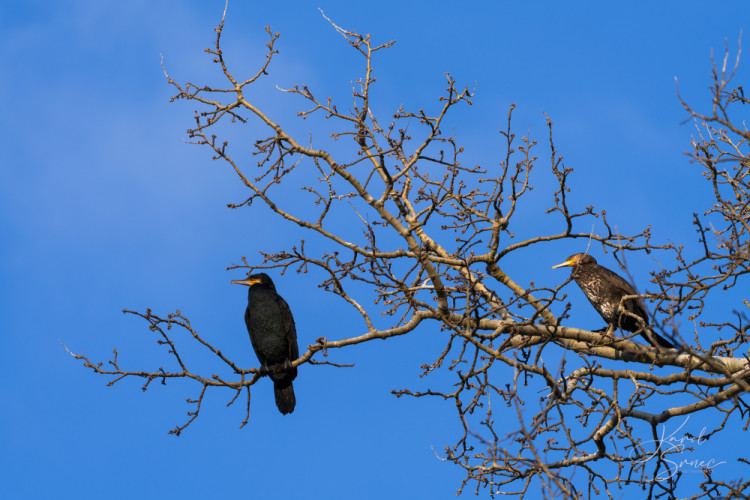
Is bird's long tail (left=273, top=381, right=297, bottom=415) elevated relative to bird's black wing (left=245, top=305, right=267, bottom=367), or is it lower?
lower

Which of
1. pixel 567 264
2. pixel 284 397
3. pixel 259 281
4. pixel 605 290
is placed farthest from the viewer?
pixel 567 264

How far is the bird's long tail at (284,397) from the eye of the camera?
8.38 m

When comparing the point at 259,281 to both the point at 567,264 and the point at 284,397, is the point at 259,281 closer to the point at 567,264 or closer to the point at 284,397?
the point at 284,397

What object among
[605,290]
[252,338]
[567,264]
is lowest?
[605,290]

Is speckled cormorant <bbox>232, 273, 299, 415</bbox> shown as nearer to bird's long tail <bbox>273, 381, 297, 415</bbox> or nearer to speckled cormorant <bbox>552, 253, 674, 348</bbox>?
bird's long tail <bbox>273, 381, 297, 415</bbox>

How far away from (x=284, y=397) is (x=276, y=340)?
0.59m

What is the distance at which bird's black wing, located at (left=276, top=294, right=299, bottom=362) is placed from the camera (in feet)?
27.8

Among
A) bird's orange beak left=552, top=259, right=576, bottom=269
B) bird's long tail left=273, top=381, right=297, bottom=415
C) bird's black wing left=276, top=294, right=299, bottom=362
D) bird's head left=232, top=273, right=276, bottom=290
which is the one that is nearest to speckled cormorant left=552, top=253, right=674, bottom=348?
bird's orange beak left=552, top=259, right=576, bottom=269

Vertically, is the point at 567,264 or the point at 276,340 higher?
the point at 567,264

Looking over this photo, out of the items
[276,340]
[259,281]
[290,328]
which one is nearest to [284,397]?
[276,340]

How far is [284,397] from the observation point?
8.40 meters

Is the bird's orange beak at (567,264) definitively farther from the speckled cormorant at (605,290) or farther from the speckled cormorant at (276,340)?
the speckled cormorant at (276,340)

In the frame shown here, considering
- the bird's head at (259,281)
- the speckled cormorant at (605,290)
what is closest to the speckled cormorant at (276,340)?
the bird's head at (259,281)

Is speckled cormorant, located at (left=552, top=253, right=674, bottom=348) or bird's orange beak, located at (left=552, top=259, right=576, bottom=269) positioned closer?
speckled cormorant, located at (left=552, top=253, right=674, bottom=348)
